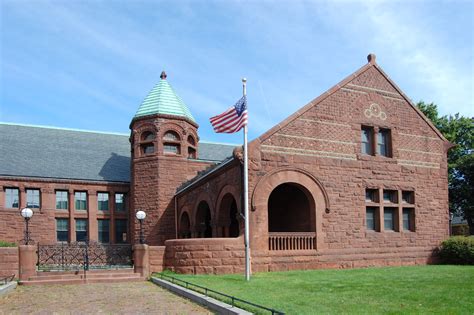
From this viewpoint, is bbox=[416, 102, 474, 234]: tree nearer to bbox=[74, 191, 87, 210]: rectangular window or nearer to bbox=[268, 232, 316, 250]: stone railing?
bbox=[268, 232, 316, 250]: stone railing

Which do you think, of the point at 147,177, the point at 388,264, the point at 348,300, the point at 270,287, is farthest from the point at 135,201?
the point at 348,300

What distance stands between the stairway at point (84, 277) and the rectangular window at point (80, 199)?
13621 mm

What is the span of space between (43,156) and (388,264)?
23.0m

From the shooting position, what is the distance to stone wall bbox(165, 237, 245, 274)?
19.1 m

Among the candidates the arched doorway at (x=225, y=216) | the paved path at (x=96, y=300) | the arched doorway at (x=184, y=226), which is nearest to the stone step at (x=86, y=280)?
the paved path at (x=96, y=300)

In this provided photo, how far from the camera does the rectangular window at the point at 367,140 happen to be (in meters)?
23.0

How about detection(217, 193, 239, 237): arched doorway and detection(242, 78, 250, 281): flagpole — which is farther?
detection(217, 193, 239, 237): arched doorway

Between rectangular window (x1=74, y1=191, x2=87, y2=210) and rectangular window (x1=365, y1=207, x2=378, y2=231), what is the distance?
61.4ft

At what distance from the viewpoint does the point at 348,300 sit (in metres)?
11.2

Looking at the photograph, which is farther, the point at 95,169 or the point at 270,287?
the point at 95,169

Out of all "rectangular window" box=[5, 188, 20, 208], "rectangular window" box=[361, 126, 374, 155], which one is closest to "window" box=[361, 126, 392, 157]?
"rectangular window" box=[361, 126, 374, 155]

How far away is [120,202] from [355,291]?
24042 millimetres

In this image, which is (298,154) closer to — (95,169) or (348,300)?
(348,300)

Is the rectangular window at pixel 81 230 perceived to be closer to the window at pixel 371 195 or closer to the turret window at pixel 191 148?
the turret window at pixel 191 148
